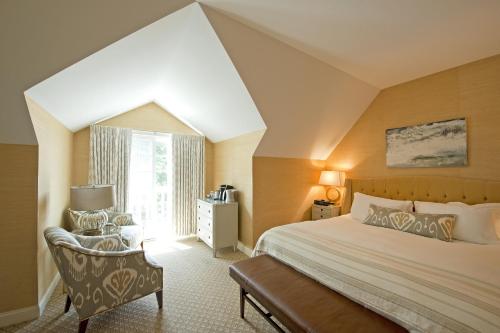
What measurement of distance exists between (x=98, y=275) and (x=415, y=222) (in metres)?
3.26

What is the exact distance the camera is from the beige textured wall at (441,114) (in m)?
2.60

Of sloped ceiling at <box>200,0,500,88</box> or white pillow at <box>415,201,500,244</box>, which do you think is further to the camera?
white pillow at <box>415,201,500,244</box>

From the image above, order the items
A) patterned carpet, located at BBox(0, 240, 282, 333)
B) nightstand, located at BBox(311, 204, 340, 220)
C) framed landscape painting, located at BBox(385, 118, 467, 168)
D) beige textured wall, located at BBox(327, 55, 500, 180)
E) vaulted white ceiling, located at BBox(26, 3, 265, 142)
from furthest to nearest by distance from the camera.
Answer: nightstand, located at BBox(311, 204, 340, 220) < framed landscape painting, located at BBox(385, 118, 467, 168) < beige textured wall, located at BBox(327, 55, 500, 180) < vaulted white ceiling, located at BBox(26, 3, 265, 142) < patterned carpet, located at BBox(0, 240, 282, 333)

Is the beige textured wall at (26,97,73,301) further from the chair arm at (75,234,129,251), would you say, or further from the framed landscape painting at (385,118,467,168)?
the framed landscape painting at (385,118,467,168)

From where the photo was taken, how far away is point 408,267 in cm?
157

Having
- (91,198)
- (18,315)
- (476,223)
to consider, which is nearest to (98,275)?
(18,315)

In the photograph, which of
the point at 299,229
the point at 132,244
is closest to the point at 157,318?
the point at 132,244

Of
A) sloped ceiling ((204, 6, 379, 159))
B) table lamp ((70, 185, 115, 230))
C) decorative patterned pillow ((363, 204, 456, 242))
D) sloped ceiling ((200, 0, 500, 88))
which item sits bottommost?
decorative patterned pillow ((363, 204, 456, 242))

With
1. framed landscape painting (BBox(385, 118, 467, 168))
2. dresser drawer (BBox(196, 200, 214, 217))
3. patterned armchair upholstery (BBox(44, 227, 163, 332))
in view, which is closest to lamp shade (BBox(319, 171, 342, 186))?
framed landscape painting (BBox(385, 118, 467, 168))

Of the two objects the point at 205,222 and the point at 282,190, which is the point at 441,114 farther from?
the point at 205,222

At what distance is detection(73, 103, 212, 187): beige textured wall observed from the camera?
358cm

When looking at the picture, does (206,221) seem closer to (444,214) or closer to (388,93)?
(444,214)

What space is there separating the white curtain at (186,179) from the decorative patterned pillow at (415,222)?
126 inches

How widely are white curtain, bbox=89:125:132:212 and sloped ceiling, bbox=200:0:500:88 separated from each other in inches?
116
